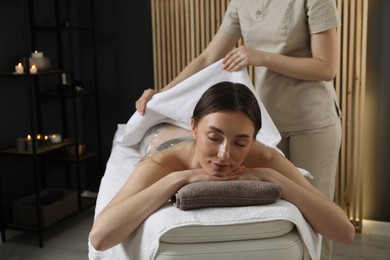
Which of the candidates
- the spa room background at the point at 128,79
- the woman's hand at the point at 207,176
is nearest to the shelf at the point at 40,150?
the spa room background at the point at 128,79

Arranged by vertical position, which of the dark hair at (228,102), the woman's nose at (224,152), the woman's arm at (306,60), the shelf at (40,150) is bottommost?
the shelf at (40,150)

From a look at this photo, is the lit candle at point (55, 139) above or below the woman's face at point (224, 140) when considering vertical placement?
below

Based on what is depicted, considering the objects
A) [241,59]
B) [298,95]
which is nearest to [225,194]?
[241,59]

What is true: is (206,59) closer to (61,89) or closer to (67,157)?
(61,89)

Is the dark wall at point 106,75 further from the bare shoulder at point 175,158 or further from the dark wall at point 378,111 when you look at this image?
the bare shoulder at point 175,158

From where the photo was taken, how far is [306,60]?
6.46ft

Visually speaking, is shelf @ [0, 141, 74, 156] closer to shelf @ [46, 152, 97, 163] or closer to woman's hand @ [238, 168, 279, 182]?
shelf @ [46, 152, 97, 163]

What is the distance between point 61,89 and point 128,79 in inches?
22.5

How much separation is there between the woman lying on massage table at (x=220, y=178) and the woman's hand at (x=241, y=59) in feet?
1.78

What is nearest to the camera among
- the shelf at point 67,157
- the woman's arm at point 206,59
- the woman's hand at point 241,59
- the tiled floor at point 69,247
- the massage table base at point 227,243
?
the massage table base at point 227,243

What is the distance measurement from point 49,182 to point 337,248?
91.7 inches

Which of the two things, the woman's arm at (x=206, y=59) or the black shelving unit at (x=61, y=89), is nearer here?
the woman's arm at (x=206, y=59)

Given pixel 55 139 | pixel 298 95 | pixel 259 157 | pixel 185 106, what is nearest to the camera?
pixel 259 157

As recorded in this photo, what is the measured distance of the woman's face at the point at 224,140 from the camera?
1.33m
